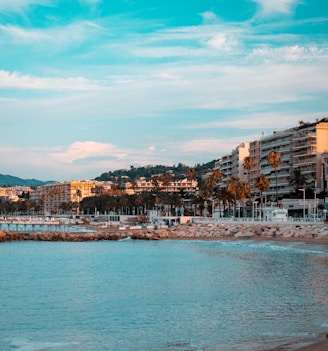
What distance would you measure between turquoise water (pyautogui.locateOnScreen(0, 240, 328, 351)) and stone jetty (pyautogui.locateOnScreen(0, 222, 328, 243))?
21.8 metres

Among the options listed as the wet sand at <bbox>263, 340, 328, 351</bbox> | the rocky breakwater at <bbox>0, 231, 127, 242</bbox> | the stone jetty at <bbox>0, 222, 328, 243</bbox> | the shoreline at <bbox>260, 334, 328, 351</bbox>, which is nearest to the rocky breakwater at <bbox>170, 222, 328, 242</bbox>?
the stone jetty at <bbox>0, 222, 328, 243</bbox>

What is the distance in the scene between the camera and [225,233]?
261ft

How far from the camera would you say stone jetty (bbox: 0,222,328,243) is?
65625 millimetres

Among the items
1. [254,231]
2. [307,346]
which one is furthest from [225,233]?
[307,346]

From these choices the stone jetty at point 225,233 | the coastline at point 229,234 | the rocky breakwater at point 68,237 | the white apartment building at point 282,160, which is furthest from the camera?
the white apartment building at point 282,160

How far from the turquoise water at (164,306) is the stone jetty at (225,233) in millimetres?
21794

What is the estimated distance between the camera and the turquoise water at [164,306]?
700 inches

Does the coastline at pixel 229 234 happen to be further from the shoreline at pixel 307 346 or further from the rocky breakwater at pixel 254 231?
the shoreline at pixel 307 346

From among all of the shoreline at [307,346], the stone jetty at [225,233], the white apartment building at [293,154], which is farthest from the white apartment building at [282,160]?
the shoreline at [307,346]

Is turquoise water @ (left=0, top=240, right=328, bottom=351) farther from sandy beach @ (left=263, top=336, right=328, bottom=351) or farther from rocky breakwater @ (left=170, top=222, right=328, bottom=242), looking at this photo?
rocky breakwater @ (left=170, top=222, right=328, bottom=242)

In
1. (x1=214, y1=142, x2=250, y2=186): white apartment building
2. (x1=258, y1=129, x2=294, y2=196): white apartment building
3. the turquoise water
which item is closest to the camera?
the turquoise water

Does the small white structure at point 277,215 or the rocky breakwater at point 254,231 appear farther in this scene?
the small white structure at point 277,215

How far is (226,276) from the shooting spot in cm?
3497

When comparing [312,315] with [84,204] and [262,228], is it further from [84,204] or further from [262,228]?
[84,204]
